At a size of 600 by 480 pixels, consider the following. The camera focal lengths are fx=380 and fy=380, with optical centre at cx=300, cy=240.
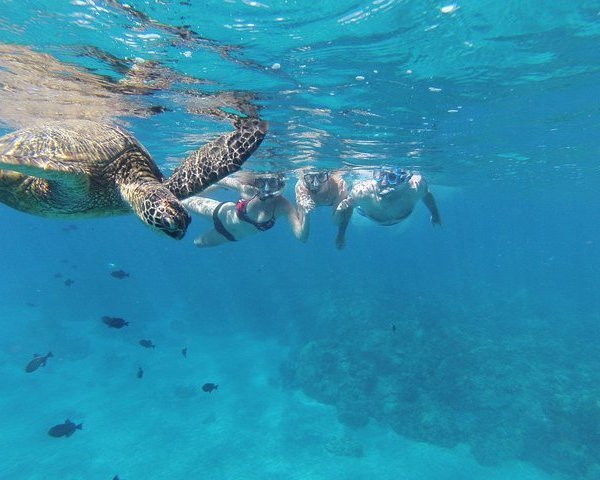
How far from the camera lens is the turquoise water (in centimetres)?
785

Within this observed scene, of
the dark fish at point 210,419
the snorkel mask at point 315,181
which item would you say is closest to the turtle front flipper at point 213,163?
the snorkel mask at point 315,181

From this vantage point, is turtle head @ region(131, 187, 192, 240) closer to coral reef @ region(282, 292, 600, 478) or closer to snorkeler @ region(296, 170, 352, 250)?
snorkeler @ region(296, 170, 352, 250)

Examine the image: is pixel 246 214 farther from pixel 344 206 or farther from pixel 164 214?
pixel 164 214

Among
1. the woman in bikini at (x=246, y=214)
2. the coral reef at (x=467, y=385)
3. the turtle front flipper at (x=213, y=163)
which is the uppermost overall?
the turtle front flipper at (x=213, y=163)

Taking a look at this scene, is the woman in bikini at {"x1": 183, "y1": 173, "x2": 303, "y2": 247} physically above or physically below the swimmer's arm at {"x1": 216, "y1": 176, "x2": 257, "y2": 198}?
below

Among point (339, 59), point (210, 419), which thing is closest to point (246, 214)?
point (339, 59)

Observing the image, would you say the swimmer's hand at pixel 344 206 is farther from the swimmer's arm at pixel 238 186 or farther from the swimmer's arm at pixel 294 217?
the swimmer's arm at pixel 238 186

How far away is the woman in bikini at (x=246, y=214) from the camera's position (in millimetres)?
10969

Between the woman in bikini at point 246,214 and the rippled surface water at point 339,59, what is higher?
the rippled surface water at point 339,59

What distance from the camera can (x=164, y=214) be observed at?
9.95ft

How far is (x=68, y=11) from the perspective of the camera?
6.94m

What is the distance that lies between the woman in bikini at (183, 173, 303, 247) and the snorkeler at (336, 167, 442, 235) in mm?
1603

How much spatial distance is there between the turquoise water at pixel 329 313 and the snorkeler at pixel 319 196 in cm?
212

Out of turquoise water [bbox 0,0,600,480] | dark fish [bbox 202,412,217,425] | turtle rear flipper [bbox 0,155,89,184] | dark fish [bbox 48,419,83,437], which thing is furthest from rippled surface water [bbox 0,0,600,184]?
dark fish [bbox 202,412,217,425]
